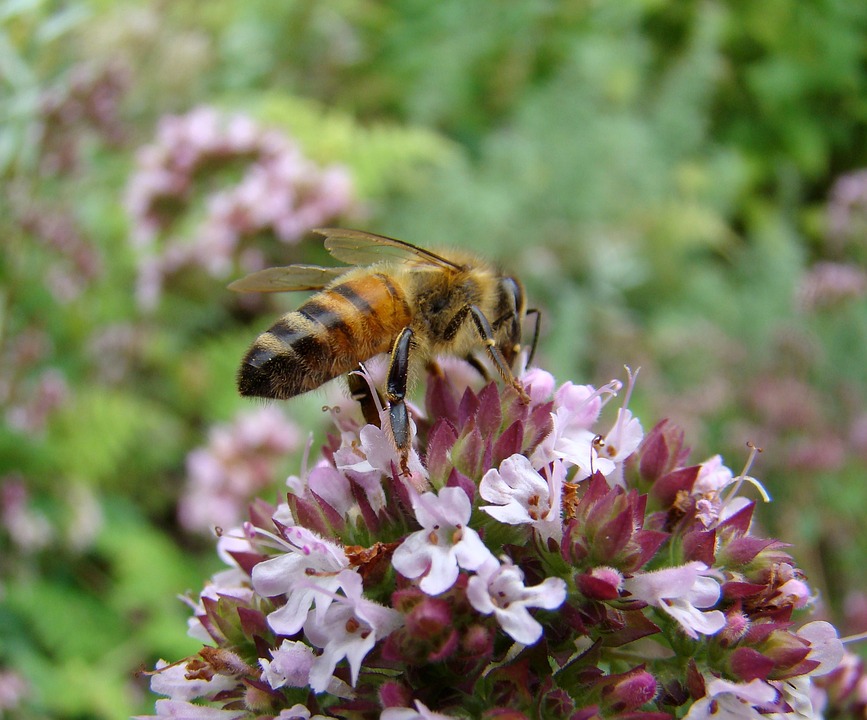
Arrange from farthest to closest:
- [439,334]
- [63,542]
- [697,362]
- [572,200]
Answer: [572,200] < [697,362] < [63,542] < [439,334]

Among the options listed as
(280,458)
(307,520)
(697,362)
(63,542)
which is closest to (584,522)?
(307,520)

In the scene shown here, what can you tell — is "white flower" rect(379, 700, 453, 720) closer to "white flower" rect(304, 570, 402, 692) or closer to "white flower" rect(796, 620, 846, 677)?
"white flower" rect(304, 570, 402, 692)

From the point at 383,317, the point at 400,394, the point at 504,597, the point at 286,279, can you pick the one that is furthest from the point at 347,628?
the point at 286,279

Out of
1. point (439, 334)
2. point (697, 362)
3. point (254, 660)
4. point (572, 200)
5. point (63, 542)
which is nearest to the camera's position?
point (254, 660)

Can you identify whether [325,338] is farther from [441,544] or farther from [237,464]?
[237,464]

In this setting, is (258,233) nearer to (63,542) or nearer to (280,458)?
(280,458)

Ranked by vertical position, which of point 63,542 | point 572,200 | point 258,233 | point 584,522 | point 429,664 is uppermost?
point 584,522

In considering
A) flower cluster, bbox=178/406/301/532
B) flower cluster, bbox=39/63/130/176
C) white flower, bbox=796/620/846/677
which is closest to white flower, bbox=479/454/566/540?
white flower, bbox=796/620/846/677
